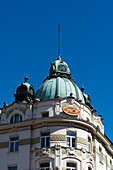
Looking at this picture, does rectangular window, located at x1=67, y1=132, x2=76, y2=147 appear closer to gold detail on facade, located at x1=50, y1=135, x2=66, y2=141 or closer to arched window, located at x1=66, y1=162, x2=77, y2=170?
gold detail on facade, located at x1=50, y1=135, x2=66, y2=141

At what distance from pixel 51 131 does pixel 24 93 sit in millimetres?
8276

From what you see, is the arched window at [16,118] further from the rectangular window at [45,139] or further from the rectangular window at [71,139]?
the rectangular window at [71,139]

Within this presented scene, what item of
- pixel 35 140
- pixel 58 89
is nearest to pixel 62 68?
pixel 58 89

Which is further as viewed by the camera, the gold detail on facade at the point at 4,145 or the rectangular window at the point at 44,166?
the gold detail on facade at the point at 4,145

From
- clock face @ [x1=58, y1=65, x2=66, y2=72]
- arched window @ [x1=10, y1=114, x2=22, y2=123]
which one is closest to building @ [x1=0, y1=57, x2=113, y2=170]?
arched window @ [x1=10, y1=114, x2=22, y2=123]

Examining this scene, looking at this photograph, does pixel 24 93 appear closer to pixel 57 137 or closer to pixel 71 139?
pixel 57 137

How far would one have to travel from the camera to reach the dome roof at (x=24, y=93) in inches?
2197

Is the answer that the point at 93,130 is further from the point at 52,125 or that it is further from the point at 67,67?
the point at 67,67

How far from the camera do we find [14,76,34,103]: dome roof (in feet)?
183

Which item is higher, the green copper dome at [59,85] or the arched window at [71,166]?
the green copper dome at [59,85]

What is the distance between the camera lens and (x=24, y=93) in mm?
55906

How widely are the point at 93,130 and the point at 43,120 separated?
6923mm

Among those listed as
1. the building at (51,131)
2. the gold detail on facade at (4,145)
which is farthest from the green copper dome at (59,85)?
the gold detail on facade at (4,145)

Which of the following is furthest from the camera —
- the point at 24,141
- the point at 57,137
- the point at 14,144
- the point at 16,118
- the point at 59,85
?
the point at 59,85
